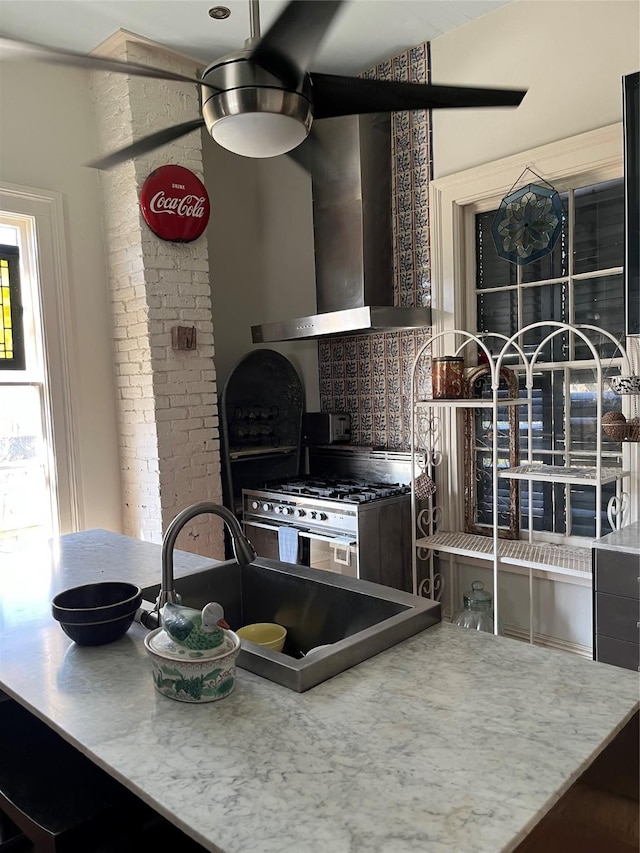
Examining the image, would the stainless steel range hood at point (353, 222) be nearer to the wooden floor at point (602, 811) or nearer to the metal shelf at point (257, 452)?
the metal shelf at point (257, 452)

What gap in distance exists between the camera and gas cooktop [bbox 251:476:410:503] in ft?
10.9

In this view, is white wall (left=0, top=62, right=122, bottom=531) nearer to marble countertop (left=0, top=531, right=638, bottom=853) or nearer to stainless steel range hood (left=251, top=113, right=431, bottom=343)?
stainless steel range hood (left=251, top=113, right=431, bottom=343)

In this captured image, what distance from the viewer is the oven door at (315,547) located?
3.26 meters

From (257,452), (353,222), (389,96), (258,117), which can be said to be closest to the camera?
(258,117)

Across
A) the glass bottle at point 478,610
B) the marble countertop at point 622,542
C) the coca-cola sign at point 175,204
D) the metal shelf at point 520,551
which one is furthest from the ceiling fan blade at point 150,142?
the glass bottle at point 478,610

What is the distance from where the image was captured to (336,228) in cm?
378

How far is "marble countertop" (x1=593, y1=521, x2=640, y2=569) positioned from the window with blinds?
45 centimetres

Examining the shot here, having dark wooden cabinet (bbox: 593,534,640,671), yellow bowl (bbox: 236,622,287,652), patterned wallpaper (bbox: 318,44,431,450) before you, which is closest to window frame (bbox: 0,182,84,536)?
patterned wallpaper (bbox: 318,44,431,450)

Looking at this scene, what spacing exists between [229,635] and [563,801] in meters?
0.63

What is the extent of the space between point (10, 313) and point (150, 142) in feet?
5.88

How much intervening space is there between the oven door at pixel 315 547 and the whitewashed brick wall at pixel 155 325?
0.25m

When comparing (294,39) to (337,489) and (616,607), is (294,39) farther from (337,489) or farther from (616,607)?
(337,489)

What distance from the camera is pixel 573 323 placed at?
3.07m

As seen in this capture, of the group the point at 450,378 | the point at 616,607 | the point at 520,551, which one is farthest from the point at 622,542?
the point at 450,378
